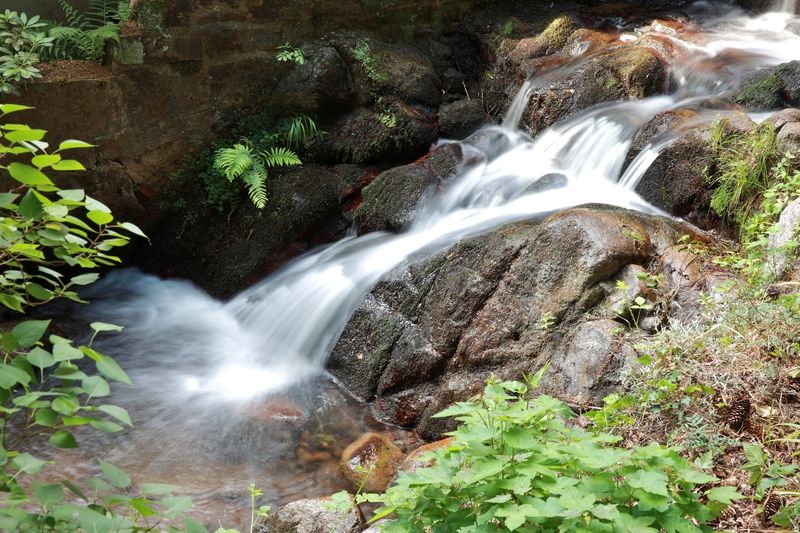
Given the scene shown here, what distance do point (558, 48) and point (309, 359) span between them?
4.51m

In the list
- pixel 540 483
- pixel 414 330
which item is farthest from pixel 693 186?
pixel 540 483

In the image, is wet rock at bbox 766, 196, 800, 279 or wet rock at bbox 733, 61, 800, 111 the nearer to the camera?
wet rock at bbox 766, 196, 800, 279

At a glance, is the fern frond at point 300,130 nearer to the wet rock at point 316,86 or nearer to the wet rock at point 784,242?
the wet rock at point 316,86

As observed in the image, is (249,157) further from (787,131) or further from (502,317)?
(787,131)

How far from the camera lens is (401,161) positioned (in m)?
7.40

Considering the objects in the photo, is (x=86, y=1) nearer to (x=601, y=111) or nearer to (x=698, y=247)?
(x=601, y=111)

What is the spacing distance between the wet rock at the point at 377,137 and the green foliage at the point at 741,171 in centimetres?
309

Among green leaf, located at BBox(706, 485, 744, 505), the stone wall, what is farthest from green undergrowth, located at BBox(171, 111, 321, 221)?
green leaf, located at BBox(706, 485, 744, 505)

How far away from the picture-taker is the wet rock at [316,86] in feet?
24.3

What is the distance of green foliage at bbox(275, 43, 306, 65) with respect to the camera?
7.34m

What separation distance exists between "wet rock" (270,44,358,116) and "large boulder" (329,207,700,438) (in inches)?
109

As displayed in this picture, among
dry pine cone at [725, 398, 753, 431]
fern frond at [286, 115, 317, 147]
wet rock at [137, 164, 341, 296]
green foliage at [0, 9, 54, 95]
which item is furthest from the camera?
fern frond at [286, 115, 317, 147]

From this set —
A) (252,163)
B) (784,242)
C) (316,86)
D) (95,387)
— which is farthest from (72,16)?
Result: (784,242)

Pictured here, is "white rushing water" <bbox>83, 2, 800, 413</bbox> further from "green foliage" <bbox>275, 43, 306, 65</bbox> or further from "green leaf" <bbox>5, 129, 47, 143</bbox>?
"green leaf" <bbox>5, 129, 47, 143</bbox>
